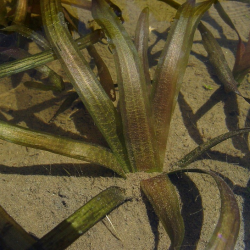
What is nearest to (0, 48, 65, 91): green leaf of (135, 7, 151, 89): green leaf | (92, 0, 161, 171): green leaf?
(92, 0, 161, 171): green leaf

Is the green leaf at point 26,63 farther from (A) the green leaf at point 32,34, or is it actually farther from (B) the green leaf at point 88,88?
(A) the green leaf at point 32,34

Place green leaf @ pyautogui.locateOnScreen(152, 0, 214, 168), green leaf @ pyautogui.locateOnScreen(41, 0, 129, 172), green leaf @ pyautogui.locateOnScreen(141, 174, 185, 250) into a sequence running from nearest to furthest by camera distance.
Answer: green leaf @ pyautogui.locateOnScreen(141, 174, 185, 250)
green leaf @ pyautogui.locateOnScreen(41, 0, 129, 172)
green leaf @ pyautogui.locateOnScreen(152, 0, 214, 168)

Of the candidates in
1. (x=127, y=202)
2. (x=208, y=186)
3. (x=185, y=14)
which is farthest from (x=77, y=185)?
(x=185, y=14)

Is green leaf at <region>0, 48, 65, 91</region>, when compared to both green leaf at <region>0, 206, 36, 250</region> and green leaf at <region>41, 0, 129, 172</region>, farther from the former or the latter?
green leaf at <region>0, 206, 36, 250</region>

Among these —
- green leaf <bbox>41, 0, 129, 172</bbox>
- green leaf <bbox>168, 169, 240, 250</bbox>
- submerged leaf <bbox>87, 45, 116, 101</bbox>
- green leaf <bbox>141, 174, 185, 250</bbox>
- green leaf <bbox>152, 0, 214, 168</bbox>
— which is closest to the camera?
green leaf <bbox>168, 169, 240, 250</bbox>

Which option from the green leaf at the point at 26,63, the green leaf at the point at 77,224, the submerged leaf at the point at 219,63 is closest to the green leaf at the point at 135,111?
the green leaf at the point at 77,224

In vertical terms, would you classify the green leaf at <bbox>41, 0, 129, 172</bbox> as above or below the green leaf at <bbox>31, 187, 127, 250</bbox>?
above

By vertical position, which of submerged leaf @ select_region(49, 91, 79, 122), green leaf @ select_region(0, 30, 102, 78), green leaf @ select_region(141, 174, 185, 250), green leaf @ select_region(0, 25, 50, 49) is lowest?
green leaf @ select_region(141, 174, 185, 250)

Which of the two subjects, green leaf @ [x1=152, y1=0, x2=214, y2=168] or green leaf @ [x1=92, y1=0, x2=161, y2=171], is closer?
green leaf @ [x1=92, y1=0, x2=161, y2=171]
